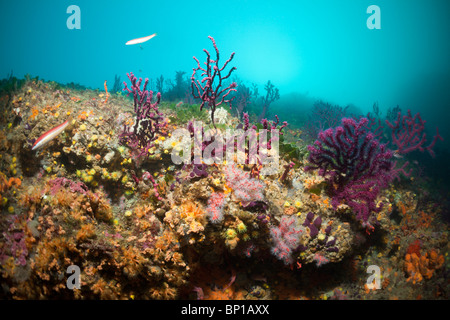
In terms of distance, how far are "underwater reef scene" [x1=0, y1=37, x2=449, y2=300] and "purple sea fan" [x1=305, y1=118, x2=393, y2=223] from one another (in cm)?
2

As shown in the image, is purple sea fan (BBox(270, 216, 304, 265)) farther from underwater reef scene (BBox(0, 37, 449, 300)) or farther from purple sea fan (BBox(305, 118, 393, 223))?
purple sea fan (BBox(305, 118, 393, 223))

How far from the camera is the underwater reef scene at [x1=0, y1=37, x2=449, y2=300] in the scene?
111 inches

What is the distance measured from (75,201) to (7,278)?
1.15 metres

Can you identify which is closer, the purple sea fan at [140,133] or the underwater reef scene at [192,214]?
the underwater reef scene at [192,214]

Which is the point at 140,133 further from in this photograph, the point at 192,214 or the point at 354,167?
the point at 354,167

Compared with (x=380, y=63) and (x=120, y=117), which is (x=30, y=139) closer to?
(x=120, y=117)

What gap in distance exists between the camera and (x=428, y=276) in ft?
12.2

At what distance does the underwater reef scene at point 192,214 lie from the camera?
2809 millimetres

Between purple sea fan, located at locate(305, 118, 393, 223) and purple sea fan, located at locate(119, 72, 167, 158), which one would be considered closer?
purple sea fan, located at locate(305, 118, 393, 223)

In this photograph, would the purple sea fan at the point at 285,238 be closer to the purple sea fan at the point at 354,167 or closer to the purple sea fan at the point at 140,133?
the purple sea fan at the point at 354,167

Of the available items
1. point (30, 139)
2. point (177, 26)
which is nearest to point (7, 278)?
point (30, 139)

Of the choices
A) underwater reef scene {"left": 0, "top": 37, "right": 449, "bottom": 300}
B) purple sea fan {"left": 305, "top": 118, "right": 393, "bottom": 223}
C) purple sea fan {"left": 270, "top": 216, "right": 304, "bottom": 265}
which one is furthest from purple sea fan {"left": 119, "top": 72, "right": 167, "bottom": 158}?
purple sea fan {"left": 305, "top": 118, "right": 393, "bottom": 223}

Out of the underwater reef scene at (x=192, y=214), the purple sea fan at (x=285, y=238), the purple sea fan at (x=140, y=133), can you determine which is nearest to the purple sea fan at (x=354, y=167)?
the underwater reef scene at (x=192, y=214)

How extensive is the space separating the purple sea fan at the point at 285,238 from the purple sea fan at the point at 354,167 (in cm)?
94
